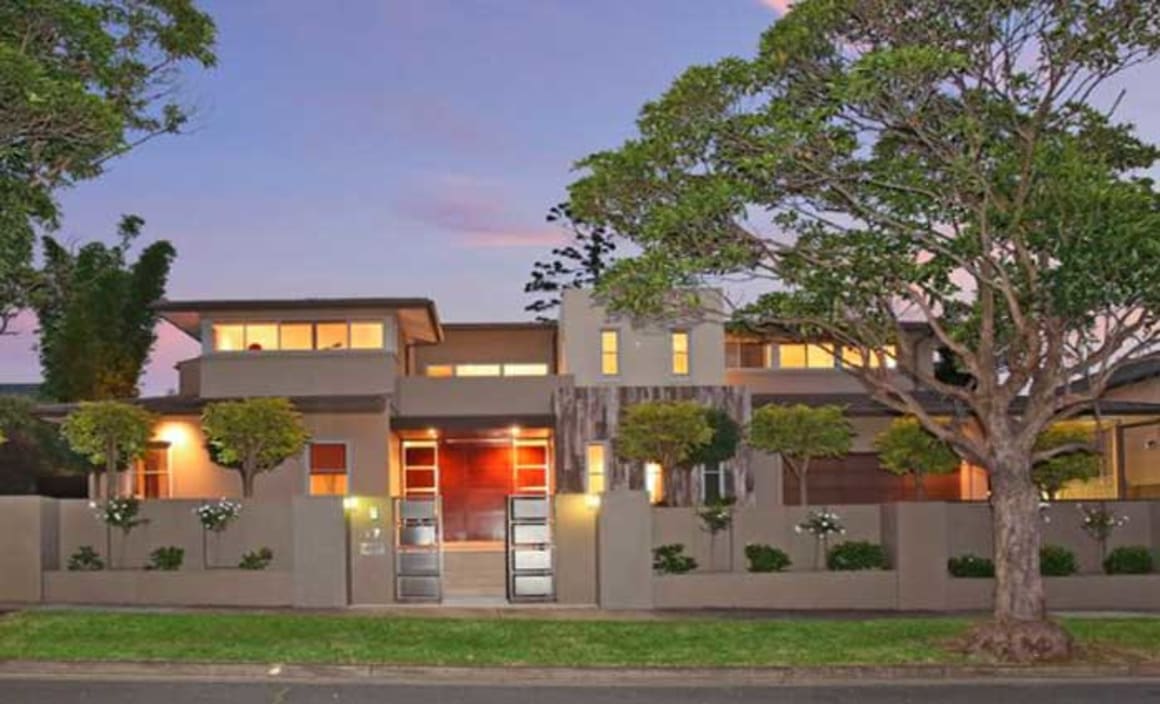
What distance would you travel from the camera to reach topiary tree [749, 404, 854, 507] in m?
29.2

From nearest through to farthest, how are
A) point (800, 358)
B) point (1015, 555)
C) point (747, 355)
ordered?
point (1015, 555)
point (800, 358)
point (747, 355)

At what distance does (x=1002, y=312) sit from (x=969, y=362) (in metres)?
1.93

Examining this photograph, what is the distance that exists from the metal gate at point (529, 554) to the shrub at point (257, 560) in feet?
14.1

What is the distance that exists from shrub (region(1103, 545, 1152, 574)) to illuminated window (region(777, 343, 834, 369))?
44.0 ft

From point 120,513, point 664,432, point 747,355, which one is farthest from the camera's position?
point 747,355

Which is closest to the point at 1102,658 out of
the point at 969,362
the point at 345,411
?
the point at 969,362

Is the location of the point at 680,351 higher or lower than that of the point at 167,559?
higher

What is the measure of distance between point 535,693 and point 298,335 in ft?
68.6

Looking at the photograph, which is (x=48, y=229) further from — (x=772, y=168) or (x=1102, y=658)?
(x=1102, y=658)

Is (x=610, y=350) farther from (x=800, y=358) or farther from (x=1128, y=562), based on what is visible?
(x=1128, y=562)

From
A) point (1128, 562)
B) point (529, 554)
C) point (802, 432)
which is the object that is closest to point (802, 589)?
point (802, 432)

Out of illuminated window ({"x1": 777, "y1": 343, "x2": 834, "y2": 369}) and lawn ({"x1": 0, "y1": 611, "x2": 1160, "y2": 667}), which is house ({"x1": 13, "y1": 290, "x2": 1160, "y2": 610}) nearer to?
illuminated window ({"x1": 777, "y1": 343, "x2": 834, "y2": 369})

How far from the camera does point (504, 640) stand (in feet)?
62.5

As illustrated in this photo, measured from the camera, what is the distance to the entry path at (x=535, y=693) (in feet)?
49.1
